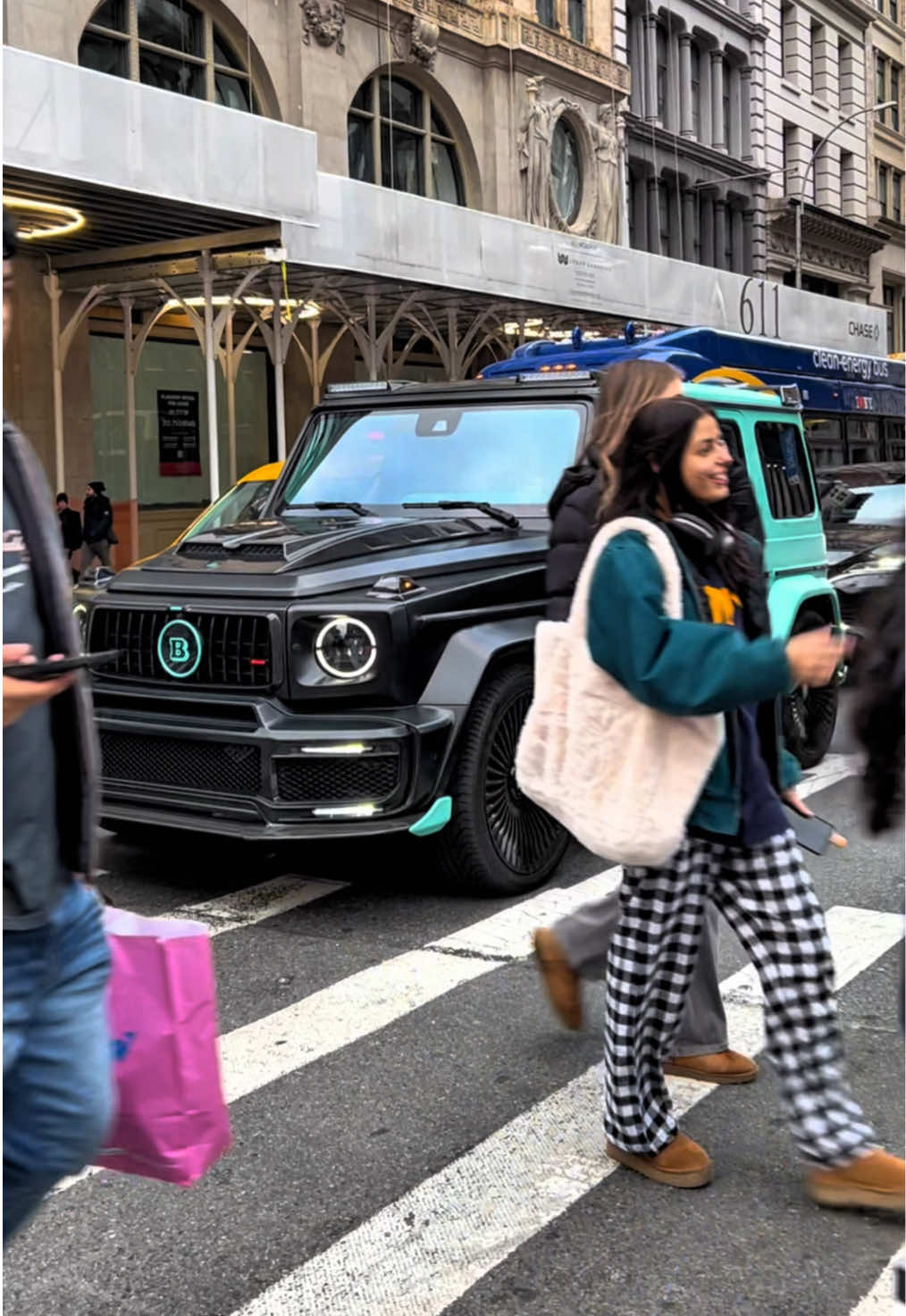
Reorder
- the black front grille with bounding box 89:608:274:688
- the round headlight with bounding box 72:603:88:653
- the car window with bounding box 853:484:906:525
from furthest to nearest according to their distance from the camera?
the car window with bounding box 853:484:906:525 < the round headlight with bounding box 72:603:88:653 < the black front grille with bounding box 89:608:274:688

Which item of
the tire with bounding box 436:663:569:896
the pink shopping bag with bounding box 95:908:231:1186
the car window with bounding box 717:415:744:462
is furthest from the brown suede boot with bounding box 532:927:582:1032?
the car window with bounding box 717:415:744:462

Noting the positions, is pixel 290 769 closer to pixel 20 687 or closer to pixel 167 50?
pixel 20 687

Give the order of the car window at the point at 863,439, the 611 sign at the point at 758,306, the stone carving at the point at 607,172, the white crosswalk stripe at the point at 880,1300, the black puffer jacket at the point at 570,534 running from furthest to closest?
the stone carving at the point at 607,172 → the 611 sign at the point at 758,306 → the car window at the point at 863,439 → the black puffer jacket at the point at 570,534 → the white crosswalk stripe at the point at 880,1300

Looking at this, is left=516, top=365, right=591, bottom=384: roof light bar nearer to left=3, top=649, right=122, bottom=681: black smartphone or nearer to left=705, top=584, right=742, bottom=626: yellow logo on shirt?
left=705, top=584, right=742, bottom=626: yellow logo on shirt

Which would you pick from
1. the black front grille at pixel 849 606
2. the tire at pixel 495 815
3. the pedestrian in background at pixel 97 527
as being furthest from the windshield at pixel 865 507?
the pedestrian in background at pixel 97 527

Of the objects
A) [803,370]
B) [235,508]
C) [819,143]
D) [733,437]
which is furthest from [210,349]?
[819,143]

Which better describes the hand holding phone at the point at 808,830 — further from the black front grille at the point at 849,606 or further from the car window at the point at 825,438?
the car window at the point at 825,438

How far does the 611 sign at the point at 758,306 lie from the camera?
23750 mm

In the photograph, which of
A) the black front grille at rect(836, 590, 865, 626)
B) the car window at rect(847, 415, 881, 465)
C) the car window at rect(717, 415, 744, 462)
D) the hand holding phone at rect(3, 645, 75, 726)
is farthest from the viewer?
the car window at rect(847, 415, 881, 465)

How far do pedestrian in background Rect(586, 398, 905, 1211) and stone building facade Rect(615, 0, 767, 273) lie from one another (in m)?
32.7

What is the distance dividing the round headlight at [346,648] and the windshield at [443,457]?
4.27 ft

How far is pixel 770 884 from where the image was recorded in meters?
3.19

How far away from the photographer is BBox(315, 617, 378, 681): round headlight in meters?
5.34

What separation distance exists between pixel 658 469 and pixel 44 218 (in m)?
14.7
